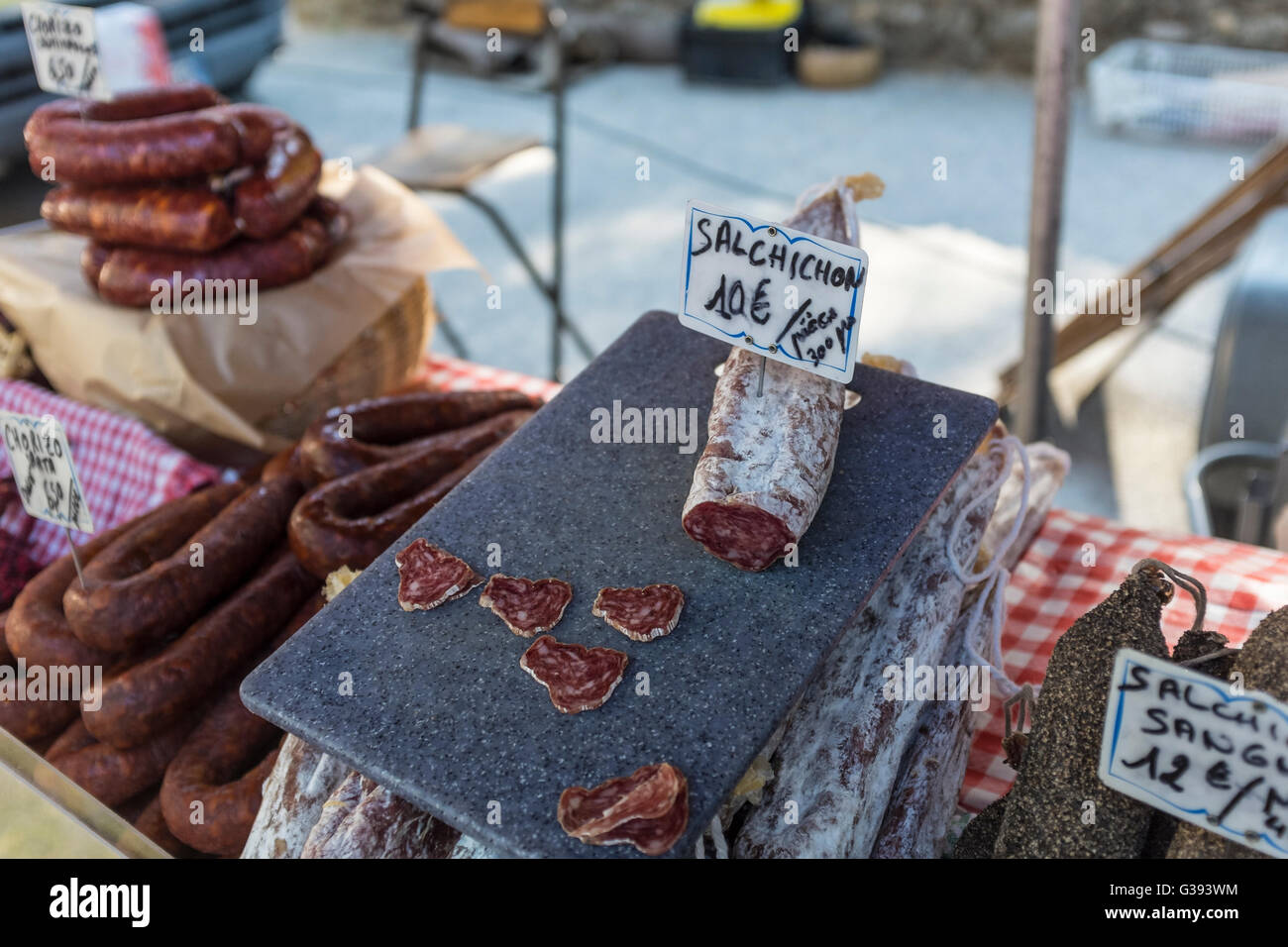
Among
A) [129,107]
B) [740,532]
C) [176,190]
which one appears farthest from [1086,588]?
[129,107]

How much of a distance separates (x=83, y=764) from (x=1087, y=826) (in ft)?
4.87

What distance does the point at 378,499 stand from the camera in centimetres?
192

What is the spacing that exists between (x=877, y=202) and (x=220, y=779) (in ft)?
17.7

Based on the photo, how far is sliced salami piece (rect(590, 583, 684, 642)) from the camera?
52.5 inches

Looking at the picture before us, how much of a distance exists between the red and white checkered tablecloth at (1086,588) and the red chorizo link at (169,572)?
1.30 meters

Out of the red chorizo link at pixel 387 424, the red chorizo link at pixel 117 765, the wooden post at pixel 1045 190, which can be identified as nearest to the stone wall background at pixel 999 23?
the wooden post at pixel 1045 190

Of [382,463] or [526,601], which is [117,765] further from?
[526,601]

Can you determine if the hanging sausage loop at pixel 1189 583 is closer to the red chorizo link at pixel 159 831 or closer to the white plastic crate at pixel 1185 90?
the red chorizo link at pixel 159 831

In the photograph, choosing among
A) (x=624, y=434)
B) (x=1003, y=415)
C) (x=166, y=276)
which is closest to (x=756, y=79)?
(x=1003, y=415)

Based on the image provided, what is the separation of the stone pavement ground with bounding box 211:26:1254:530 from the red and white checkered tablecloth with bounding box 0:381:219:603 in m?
1.95

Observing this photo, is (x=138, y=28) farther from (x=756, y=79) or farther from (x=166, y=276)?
(x=756, y=79)

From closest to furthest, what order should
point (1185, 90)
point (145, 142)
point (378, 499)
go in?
point (378, 499)
point (145, 142)
point (1185, 90)

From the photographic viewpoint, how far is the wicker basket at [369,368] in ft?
8.16

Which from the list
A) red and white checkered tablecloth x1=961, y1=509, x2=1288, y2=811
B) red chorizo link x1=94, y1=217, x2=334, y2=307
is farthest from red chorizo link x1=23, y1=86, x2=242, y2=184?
red and white checkered tablecloth x1=961, y1=509, x2=1288, y2=811
